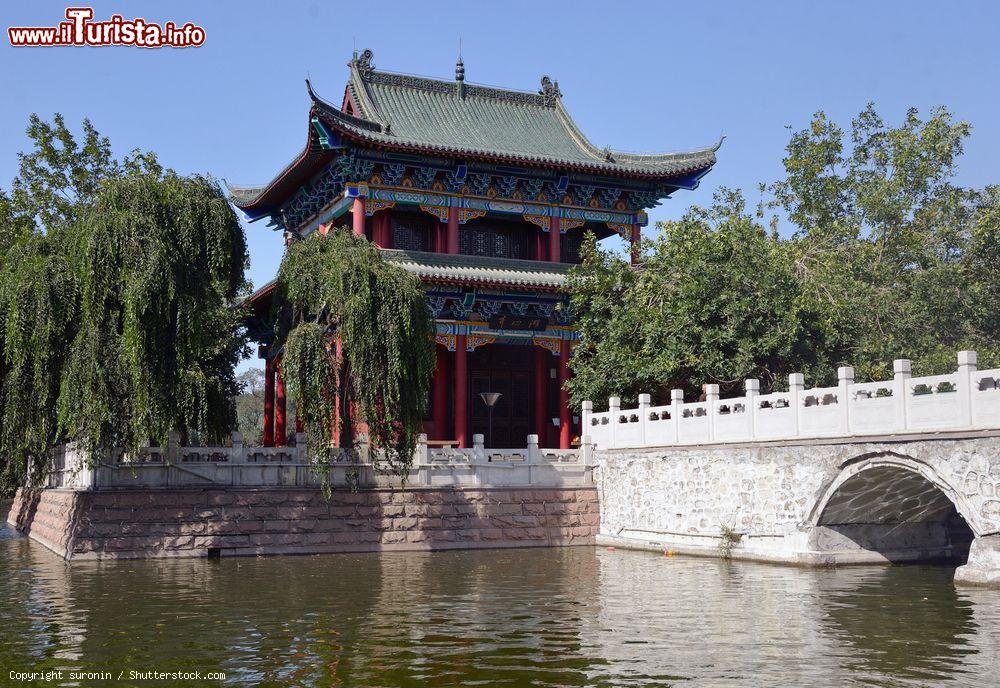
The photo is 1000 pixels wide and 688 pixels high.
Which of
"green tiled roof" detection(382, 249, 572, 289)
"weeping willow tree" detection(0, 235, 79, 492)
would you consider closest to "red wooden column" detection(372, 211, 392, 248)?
"green tiled roof" detection(382, 249, 572, 289)

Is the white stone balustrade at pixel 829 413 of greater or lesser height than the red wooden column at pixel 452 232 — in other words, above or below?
below

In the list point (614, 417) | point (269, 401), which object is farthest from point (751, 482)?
point (269, 401)

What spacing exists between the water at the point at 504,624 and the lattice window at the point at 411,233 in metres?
11.3

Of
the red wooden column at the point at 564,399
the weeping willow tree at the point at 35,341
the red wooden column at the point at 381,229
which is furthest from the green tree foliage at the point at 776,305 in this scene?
the weeping willow tree at the point at 35,341

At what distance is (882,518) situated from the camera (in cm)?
1777

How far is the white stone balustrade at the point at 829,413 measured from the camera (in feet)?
48.1

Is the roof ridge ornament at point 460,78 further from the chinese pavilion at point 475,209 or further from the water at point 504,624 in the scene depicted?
the water at point 504,624

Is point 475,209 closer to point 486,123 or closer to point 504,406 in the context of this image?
point 486,123

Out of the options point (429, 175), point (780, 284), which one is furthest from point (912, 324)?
point (429, 175)

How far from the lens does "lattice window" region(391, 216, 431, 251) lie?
90.1ft

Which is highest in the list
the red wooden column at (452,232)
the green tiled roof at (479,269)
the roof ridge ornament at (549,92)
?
the roof ridge ornament at (549,92)

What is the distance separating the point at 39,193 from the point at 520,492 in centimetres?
1915

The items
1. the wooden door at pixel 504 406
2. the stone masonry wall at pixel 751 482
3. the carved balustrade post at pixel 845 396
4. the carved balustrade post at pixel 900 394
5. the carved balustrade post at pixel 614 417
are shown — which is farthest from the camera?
the wooden door at pixel 504 406

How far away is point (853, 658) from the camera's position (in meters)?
10.1
